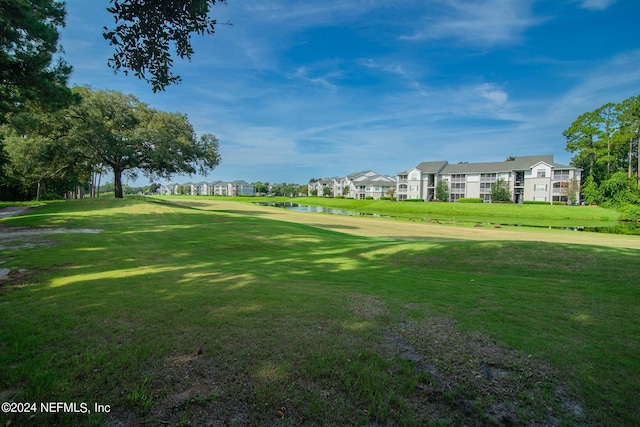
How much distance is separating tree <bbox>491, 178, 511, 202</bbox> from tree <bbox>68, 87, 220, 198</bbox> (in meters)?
61.6

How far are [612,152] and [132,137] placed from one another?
85.6 meters

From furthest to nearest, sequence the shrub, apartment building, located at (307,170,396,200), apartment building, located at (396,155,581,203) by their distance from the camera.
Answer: apartment building, located at (307,170,396,200) < apartment building, located at (396,155,581,203) < the shrub

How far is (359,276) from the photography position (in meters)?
8.83

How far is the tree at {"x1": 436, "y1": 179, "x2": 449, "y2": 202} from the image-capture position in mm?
78562

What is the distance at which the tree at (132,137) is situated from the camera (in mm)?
33094

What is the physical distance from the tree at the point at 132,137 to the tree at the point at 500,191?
202ft

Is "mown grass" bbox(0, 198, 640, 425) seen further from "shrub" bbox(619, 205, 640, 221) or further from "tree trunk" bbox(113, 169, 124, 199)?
"shrub" bbox(619, 205, 640, 221)

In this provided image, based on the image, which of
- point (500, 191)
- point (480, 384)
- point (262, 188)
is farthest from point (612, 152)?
point (262, 188)

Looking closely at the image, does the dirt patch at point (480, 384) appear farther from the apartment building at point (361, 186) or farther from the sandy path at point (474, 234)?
the apartment building at point (361, 186)

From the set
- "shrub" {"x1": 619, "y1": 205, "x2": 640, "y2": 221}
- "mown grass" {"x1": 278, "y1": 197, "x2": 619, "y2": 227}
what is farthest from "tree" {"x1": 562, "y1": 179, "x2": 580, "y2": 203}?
"shrub" {"x1": 619, "y1": 205, "x2": 640, "y2": 221}

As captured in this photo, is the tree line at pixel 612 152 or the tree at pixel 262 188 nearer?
the tree line at pixel 612 152

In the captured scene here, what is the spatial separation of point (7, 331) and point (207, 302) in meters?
2.56

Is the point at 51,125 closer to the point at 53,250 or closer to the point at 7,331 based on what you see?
the point at 53,250

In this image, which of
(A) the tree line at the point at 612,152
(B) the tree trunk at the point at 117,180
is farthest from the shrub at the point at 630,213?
(B) the tree trunk at the point at 117,180
